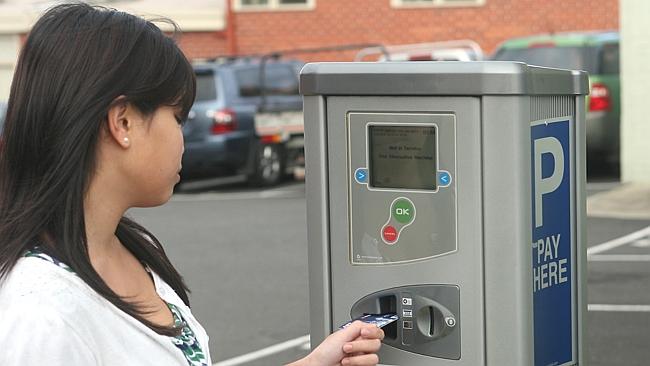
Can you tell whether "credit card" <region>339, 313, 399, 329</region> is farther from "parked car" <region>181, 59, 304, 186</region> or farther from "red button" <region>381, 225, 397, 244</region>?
"parked car" <region>181, 59, 304, 186</region>

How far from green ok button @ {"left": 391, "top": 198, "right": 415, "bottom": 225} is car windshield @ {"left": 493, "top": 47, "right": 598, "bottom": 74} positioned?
12307mm

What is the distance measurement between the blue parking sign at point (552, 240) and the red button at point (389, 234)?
33cm

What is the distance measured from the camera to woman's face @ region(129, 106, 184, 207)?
2078mm

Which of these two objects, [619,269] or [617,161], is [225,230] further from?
[617,161]

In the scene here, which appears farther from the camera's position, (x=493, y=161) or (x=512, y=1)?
(x=512, y=1)

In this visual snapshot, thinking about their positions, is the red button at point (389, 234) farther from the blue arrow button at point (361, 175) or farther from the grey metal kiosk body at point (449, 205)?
the blue arrow button at point (361, 175)

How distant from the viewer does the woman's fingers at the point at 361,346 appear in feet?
8.47

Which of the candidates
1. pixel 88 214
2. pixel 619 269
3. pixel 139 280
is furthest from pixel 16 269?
pixel 619 269

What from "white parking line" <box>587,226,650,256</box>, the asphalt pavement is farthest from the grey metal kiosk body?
→ "white parking line" <box>587,226,650,256</box>

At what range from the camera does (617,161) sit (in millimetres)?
16672

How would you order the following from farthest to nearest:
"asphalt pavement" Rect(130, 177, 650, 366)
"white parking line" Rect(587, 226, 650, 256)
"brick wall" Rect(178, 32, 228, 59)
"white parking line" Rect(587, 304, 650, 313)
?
"brick wall" Rect(178, 32, 228, 59)
"white parking line" Rect(587, 226, 650, 256)
"white parking line" Rect(587, 304, 650, 313)
"asphalt pavement" Rect(130, 177, 650, 366)

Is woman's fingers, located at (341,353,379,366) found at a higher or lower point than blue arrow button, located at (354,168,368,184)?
lower

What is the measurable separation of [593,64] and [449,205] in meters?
12.9

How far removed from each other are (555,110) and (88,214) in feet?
4.38
